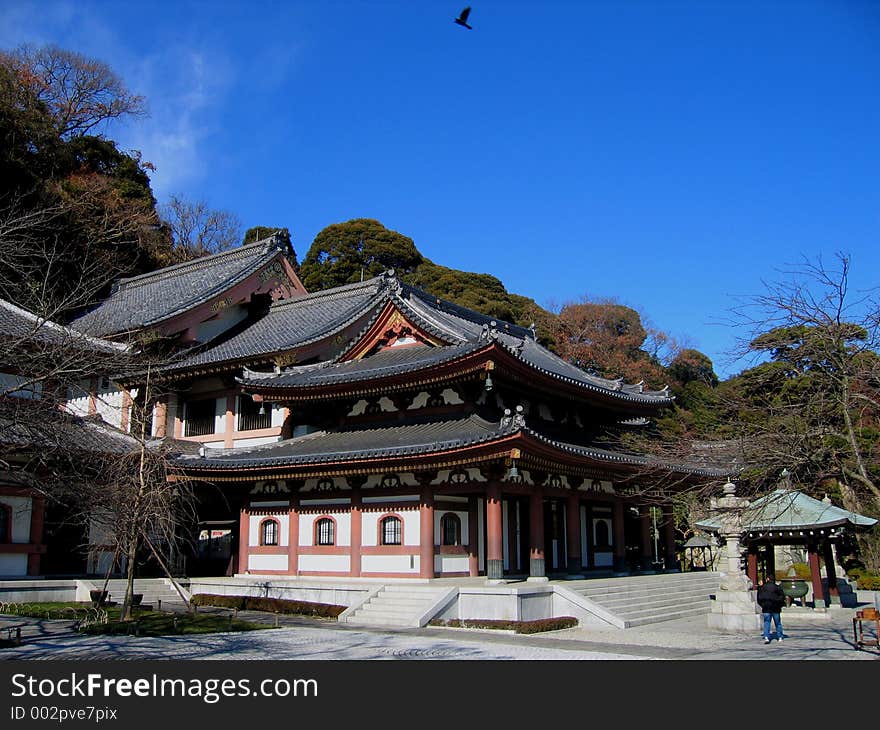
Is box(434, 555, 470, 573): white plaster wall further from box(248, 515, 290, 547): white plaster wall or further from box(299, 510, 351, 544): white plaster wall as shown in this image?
box(248, 515, 290, 547): white plaster wall

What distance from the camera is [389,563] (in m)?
25.9

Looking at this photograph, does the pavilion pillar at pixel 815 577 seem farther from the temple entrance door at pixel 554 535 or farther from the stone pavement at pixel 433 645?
the temple entrance door at pixel 554 535

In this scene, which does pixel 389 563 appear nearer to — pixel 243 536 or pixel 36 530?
pixel 243 536

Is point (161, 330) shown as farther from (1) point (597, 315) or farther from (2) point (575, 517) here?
(1) point (597, 315)

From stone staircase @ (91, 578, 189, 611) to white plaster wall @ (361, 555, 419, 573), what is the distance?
598 cm

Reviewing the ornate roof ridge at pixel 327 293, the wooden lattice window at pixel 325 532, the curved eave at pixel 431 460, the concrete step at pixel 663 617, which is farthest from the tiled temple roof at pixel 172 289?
the concrete step at pixel 663 617

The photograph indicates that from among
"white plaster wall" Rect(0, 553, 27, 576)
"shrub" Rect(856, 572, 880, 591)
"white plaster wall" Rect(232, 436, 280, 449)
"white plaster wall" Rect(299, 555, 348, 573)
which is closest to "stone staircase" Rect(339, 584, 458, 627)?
"white plaster wall" Rect(299, 555, 348, 573)

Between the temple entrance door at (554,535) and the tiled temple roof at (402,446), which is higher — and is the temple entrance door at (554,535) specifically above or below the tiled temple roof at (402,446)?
below

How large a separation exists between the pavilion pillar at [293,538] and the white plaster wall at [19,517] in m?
Answer: 8.66

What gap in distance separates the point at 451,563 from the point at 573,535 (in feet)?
16.5

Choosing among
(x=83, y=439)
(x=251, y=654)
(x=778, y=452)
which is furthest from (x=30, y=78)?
(x=778, y=452)

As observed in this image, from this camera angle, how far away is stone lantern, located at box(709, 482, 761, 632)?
21156mm

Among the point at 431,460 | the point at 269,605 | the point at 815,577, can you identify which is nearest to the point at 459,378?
the point at 431,460

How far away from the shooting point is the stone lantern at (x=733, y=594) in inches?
833
